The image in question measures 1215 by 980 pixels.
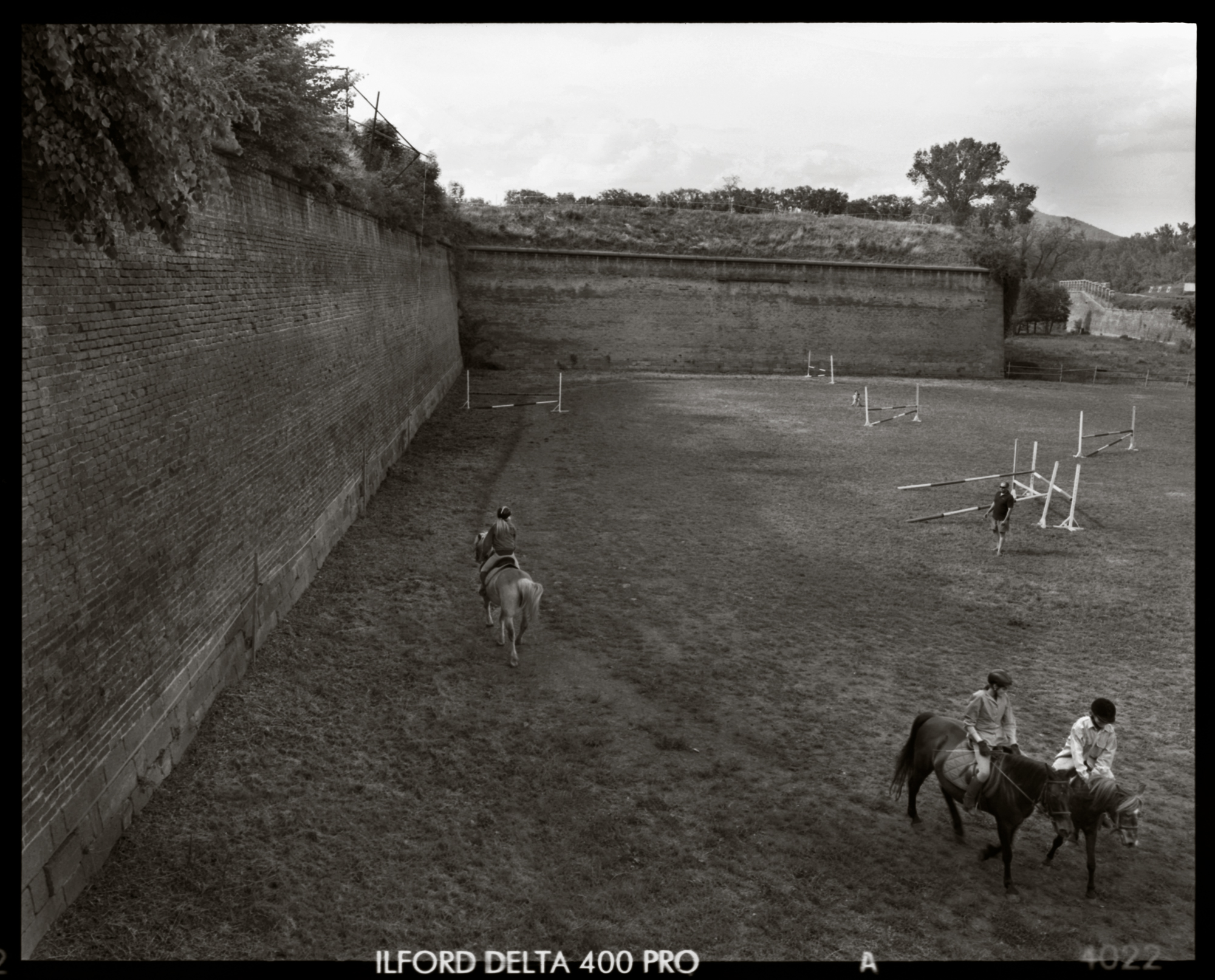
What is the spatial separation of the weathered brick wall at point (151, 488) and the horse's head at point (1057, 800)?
18.7 feet

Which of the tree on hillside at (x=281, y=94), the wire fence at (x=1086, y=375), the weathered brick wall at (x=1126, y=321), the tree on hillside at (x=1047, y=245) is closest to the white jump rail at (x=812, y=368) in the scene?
the wire fence at (x=1086, y=375)

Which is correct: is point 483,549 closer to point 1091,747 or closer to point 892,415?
point 1091,747

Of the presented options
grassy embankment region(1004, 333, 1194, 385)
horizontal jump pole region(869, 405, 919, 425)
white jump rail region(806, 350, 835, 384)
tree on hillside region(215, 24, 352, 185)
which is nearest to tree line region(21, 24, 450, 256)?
tree on hillside region(215, 24, 352, 185)

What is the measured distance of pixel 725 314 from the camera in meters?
37.9

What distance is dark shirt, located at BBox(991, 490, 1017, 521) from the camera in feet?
40.9

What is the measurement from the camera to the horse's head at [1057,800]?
5.60 meters

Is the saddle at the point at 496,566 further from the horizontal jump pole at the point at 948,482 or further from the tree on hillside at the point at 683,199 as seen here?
the tree on hillside at the point at 683,199

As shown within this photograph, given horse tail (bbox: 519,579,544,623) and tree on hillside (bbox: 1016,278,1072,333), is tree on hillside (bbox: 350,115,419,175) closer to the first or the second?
horse tail (bbox: 519,579,544,623)

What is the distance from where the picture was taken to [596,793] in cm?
643

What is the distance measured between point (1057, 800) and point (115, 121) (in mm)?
6730

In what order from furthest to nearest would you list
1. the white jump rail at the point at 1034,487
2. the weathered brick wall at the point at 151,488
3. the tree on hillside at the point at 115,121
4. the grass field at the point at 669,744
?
the white jump rail at the point at 1034,487
the grass field at the point at 669,744
the weathered brick wall at the point at 151,488
the tree on hillside at the point at 115,121

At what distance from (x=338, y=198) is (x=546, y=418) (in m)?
11.6

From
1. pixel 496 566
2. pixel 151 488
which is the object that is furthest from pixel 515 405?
pixel 151 488
